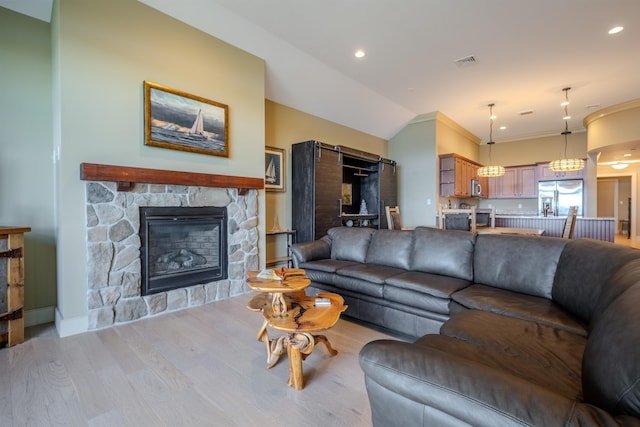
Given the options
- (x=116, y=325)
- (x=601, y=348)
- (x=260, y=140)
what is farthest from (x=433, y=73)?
(x=116, y=325)

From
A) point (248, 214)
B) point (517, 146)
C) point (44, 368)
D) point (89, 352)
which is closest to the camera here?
point (44, 368)

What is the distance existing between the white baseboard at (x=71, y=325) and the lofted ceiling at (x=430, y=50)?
9.62 feet

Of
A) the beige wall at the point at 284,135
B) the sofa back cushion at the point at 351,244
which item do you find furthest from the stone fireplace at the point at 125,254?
the sofa back cushion at the point at 351,244

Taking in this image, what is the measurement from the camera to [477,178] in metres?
7.84

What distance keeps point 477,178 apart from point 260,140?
20.9 feet

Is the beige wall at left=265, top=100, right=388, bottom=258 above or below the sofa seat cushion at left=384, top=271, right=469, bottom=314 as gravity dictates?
above

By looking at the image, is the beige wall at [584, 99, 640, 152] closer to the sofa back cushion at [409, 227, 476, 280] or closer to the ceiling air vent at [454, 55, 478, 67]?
the ceiling air vent at [454, 55, 478, 67]

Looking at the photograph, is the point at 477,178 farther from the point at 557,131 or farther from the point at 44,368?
the point at 44,368

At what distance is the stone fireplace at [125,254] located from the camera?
106 inches

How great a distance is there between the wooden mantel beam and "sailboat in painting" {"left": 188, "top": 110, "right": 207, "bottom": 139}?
461mm

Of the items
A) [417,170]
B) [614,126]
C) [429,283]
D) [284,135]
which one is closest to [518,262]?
[429,283]

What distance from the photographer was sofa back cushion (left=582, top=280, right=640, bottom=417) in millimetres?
740

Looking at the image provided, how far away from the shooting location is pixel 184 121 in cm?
325

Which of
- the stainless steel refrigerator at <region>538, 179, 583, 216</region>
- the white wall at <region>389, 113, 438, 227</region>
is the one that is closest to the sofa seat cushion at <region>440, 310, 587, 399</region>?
the white wall at <region>389, 113, 438, 227</region>
